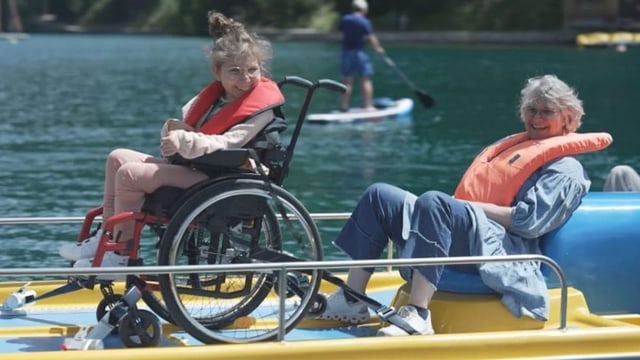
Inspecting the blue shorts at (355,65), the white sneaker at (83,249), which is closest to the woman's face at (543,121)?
the white sneaker at (83,249)

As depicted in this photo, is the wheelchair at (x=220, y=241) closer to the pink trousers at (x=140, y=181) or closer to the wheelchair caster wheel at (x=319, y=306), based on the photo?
the pink trousers at (x=140, y=181)

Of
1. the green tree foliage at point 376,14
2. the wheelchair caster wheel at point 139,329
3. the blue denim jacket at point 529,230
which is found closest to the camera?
the wheelchair caster wheel at point 139,329

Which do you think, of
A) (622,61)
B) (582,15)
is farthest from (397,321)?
(582,15)

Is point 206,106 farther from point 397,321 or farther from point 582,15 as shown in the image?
point 582,15

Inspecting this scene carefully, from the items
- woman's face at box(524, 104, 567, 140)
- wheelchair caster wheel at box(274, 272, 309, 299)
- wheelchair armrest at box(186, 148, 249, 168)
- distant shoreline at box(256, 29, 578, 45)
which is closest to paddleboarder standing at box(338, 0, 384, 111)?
woman's face at box(524, 104, 567, 140)

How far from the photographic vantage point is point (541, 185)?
6.47m

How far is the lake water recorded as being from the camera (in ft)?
50.5

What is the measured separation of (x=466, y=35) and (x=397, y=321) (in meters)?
59.6

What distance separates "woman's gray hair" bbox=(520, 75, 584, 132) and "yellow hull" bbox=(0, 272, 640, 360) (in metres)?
0.93

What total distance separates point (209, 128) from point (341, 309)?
1.21m

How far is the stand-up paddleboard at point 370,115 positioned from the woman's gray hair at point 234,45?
54.3 feet

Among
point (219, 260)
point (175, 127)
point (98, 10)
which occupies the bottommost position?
point (98, 10)

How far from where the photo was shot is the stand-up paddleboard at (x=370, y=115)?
22875 mm

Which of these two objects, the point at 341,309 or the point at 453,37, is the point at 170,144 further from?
the point at 453,37
